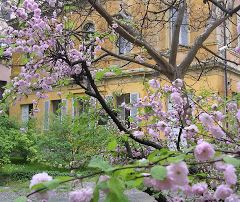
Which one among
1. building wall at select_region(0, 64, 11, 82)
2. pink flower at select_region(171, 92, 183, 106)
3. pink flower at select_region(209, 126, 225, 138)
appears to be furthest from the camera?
building wall at select_region(0, 64, 11, 82)

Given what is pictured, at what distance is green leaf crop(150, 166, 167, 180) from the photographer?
5.31 ft

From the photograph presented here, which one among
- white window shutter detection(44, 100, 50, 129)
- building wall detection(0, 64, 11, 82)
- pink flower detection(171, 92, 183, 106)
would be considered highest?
building wall detection(0, 64, 11, 82)

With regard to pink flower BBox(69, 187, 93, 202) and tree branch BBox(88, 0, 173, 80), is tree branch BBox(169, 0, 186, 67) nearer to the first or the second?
tree branch BBox(88, 0, 173, 80)

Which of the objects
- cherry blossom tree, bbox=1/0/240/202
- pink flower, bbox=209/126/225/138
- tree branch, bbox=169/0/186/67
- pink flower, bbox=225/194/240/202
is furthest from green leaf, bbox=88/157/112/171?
tree branch, bbox=169/0/186/67

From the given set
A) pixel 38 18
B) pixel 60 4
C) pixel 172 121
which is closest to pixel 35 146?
pixel 60 4

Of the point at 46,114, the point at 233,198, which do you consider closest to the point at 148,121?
the point at 233,198

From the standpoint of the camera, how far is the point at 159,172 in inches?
64.6

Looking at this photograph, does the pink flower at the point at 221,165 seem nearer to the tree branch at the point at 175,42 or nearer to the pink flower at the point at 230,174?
the pink flower at the point at 230,174

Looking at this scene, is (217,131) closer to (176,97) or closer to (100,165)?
(100,165)

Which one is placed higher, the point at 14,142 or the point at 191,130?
the point at 191,130

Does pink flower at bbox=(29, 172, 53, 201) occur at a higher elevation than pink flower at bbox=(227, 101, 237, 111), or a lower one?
lower

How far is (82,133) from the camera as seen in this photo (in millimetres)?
5641

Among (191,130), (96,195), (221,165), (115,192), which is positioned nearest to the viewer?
(115,192)

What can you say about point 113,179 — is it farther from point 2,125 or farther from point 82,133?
point 2,125
